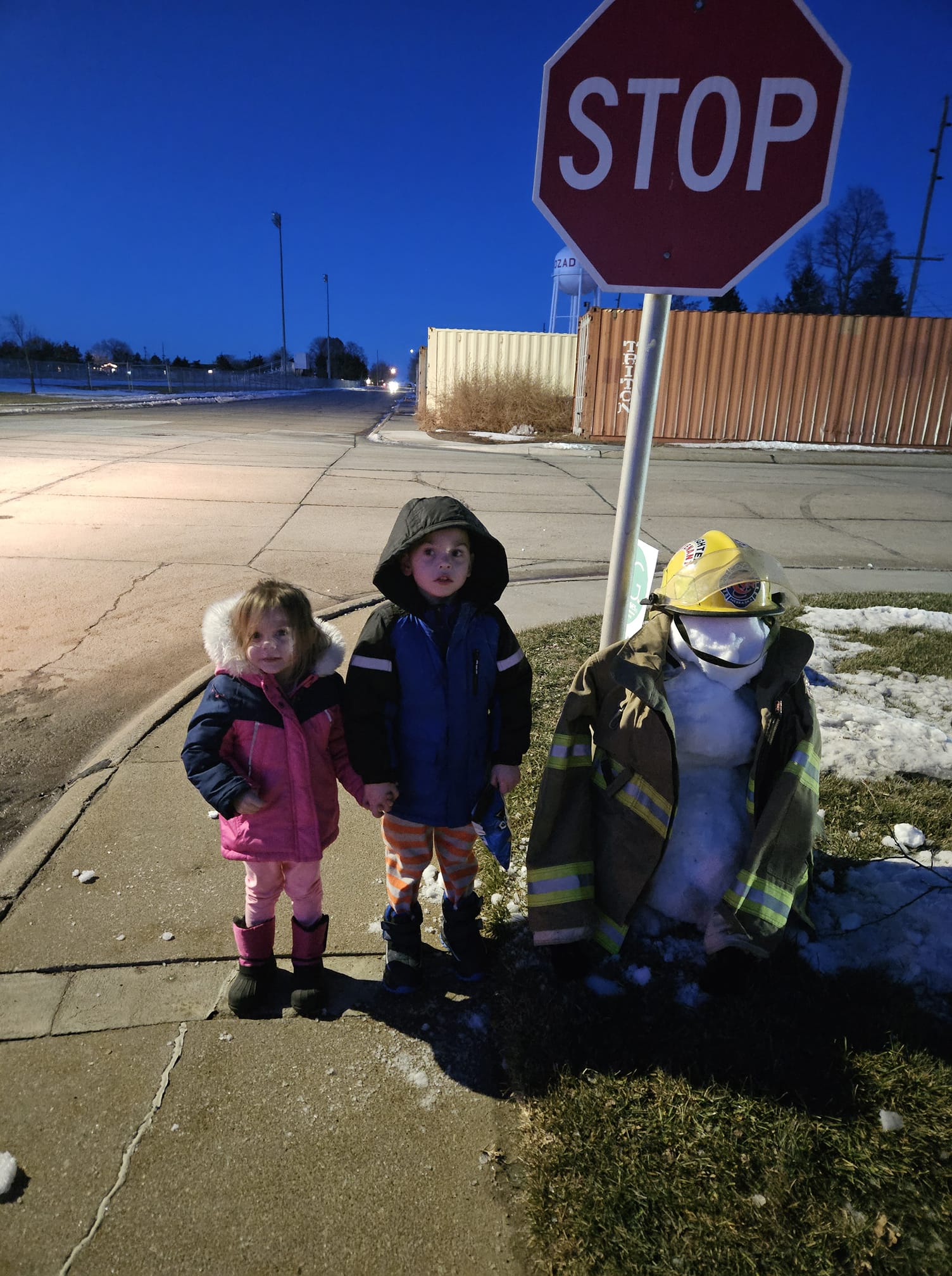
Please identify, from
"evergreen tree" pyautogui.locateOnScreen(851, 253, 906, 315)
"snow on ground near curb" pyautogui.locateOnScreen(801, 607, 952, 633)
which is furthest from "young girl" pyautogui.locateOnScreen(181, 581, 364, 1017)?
"evergreen tree" pyautogui.locateOnScreen(851, 253, 906, 315)

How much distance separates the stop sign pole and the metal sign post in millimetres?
156

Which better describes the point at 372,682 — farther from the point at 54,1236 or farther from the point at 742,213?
the point at 742,213

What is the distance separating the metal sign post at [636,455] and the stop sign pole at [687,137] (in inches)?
6.1

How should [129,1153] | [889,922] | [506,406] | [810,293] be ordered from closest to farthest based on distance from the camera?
[129,1153], [889,922], [506,406], [810,293]

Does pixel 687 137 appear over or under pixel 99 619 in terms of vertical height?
over

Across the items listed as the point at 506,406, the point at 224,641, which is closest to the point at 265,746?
the point at 224,641

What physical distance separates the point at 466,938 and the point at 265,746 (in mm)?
861

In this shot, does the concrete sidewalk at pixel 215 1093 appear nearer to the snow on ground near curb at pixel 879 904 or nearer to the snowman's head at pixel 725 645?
the snow on ground near curb at pixel 879 904

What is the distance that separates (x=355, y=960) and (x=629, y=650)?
4.29 feet

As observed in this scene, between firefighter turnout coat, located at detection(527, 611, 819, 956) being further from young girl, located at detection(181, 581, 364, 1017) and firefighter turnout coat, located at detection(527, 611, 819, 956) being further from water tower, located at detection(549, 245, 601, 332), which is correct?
water tower, located at detection(549, 245, 601, 332)

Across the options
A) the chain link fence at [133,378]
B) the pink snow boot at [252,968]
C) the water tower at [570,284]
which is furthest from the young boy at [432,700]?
the chain link fence at [133,378]

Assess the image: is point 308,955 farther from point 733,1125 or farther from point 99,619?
point 99,619

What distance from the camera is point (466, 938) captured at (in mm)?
2375

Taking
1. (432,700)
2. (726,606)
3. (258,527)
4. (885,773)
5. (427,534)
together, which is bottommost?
(885,773)
